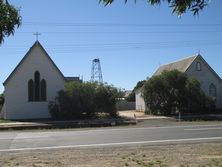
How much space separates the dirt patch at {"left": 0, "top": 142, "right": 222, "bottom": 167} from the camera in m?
13.2

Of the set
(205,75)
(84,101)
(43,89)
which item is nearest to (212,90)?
(205,75)

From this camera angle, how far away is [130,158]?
14.5 metres

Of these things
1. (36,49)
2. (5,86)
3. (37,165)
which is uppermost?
(36,49)

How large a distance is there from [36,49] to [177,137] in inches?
1284

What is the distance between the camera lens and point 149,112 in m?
55.0

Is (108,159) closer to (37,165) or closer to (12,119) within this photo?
(37,165)

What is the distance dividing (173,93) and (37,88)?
49.2 feet

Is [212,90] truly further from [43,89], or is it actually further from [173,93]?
[43,89]

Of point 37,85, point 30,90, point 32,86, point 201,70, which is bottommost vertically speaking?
point 30,90

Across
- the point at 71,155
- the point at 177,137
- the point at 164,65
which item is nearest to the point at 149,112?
the point at 164,65

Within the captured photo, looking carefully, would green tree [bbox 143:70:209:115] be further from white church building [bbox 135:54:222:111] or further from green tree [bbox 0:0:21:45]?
green tree [bbox 0:0:21:45]

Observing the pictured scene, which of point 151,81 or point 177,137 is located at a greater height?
point 151,81

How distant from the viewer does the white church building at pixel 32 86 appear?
5203 centimetres

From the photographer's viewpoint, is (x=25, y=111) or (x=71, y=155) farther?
(x=25, y=111)
